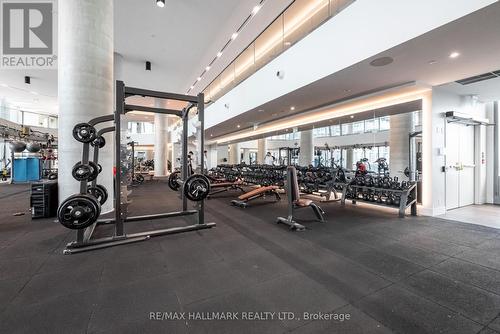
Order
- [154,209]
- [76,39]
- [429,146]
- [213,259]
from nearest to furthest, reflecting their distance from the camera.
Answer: [213,259]
[76,39]
[429,146]
[154,209]

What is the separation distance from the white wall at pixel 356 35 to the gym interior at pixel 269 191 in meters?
0.02

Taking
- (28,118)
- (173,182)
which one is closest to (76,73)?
(173,182)

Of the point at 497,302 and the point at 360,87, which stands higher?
the point at 360,87

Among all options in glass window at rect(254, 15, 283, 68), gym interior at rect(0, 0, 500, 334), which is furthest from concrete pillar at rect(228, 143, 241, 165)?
glass window at rect(254, 15, 283, 68)

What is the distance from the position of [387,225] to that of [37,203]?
260 inches

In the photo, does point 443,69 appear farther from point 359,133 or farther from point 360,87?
point 359,133

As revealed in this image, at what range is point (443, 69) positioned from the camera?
13.0 feet

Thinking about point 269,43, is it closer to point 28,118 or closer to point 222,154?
point 222,154

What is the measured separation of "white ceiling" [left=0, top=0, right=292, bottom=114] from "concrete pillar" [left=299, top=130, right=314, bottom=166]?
5801 millimetres

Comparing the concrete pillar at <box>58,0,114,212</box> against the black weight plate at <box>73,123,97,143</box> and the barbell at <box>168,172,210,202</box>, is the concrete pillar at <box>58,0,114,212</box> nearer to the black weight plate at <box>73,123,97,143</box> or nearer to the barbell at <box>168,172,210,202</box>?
the black weight plate at <box>73,123,97,143</box>

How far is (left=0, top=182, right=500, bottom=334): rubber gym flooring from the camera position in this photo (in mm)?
1626

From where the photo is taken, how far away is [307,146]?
494 inches

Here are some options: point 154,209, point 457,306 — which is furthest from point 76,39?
point 457,306

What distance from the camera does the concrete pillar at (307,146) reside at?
12.5 m
